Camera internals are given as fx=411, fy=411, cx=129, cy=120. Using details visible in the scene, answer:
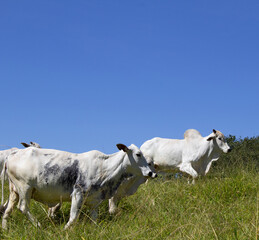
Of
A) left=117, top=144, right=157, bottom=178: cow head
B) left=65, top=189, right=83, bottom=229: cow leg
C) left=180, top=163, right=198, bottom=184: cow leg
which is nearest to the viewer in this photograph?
left=65, top=189, right=83, bottom=229: cow leg

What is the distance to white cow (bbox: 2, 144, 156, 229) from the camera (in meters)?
6.74

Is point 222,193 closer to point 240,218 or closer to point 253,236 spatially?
point 240,218

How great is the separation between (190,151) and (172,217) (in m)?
6.01

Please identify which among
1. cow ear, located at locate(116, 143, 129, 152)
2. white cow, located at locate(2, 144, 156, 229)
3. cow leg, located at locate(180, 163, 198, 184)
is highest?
cow ear, located at locate(116, 143, 129, 152)

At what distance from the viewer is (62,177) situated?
6.75m

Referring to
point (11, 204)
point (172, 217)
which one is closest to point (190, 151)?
point (172, 217)

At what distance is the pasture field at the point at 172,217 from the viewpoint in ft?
17.4

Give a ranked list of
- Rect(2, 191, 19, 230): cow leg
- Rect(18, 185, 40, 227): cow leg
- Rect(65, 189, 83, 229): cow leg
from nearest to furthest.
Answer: Rect(65, 189, 83, 229): cow leg < Rect(18, 185, 40, 227): cow leg < Rect(2, 191, 19, 230): cow leg

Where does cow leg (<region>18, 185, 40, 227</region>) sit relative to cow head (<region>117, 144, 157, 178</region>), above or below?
below

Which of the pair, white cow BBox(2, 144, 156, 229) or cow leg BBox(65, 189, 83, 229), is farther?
white cow BBox(2, 144, 156, 229)

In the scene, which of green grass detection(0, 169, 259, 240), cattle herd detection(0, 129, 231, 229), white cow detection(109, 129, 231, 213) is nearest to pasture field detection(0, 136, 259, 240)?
green grass detection(0, 169, 259, 240)

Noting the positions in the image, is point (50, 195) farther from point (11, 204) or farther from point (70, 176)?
point (11, 204)

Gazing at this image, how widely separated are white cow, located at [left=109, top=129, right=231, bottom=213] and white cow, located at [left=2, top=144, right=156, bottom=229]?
4901 mm

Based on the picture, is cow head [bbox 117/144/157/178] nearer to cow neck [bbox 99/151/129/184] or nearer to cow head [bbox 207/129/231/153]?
cow neck [bbox 99/151/129/184]
